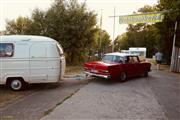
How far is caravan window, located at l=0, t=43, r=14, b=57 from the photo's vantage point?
978 cm

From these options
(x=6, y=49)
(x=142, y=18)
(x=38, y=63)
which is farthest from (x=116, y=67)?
(x=142, y=18)

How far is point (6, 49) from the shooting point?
982 centimetres

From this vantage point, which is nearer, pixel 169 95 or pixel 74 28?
pixel 169 95

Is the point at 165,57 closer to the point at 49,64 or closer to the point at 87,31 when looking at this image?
the point at 87,31

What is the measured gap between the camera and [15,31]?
41.0 metres

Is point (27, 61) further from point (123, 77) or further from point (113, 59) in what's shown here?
point (123, 77)

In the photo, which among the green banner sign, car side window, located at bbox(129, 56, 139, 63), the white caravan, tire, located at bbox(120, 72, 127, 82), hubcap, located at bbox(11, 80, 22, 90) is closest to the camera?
the white caravan

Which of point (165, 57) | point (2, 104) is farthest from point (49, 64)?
point (165, 57)

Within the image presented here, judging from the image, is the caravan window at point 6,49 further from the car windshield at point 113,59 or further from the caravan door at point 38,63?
the car windshield at point 113,59

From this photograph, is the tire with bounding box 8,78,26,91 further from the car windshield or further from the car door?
the car door

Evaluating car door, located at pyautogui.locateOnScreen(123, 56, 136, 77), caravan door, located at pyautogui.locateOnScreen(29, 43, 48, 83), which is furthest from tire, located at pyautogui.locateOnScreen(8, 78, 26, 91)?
car door, located at pyautogui.locateOnScreen(123, 56, 136, 77)

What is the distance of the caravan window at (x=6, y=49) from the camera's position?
9781 mm

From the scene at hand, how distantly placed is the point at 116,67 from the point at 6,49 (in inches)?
220

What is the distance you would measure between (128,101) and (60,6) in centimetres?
1638
